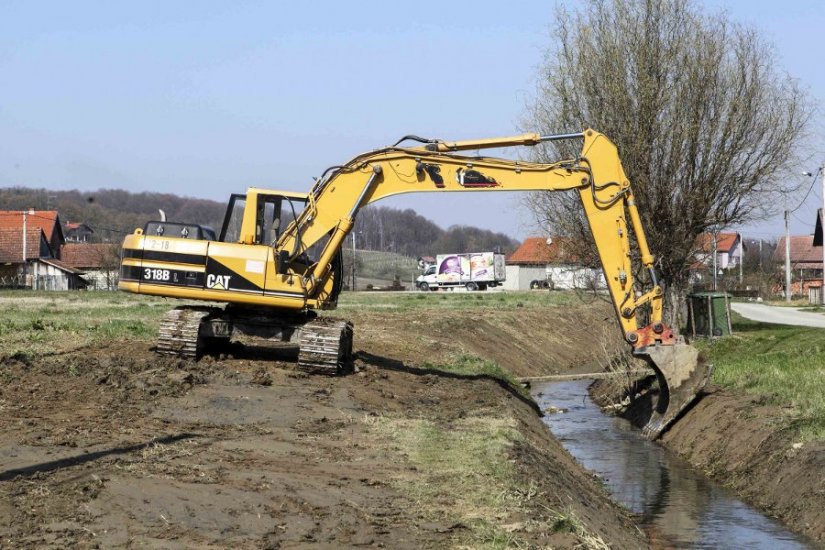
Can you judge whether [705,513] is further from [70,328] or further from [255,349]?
[70,328]

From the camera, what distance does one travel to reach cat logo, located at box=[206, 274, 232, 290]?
60.3 feet

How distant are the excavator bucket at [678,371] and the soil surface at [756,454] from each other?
53 centimetres

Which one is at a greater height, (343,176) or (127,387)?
(343,176)

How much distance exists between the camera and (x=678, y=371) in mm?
20031

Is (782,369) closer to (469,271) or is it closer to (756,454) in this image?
(756,454)

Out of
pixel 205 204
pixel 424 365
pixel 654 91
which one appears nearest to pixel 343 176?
pixel 424 365

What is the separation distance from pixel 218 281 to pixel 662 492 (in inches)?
315

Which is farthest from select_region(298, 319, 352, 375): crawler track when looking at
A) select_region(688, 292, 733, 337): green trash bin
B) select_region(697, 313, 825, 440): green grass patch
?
select_region(688, 292, 733, 337): green trash bin

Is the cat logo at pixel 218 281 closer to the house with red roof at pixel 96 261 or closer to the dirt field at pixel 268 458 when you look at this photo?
the dirt field at pixel 268 458

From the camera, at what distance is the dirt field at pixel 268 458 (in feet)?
29.4

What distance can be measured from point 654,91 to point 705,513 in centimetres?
1647

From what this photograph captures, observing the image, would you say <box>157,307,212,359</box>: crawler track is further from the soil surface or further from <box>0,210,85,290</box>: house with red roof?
<box>0,210,85,290</box>: house with red roof

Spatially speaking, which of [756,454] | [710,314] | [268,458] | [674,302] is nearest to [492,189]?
[756,454]

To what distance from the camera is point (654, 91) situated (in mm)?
29688
